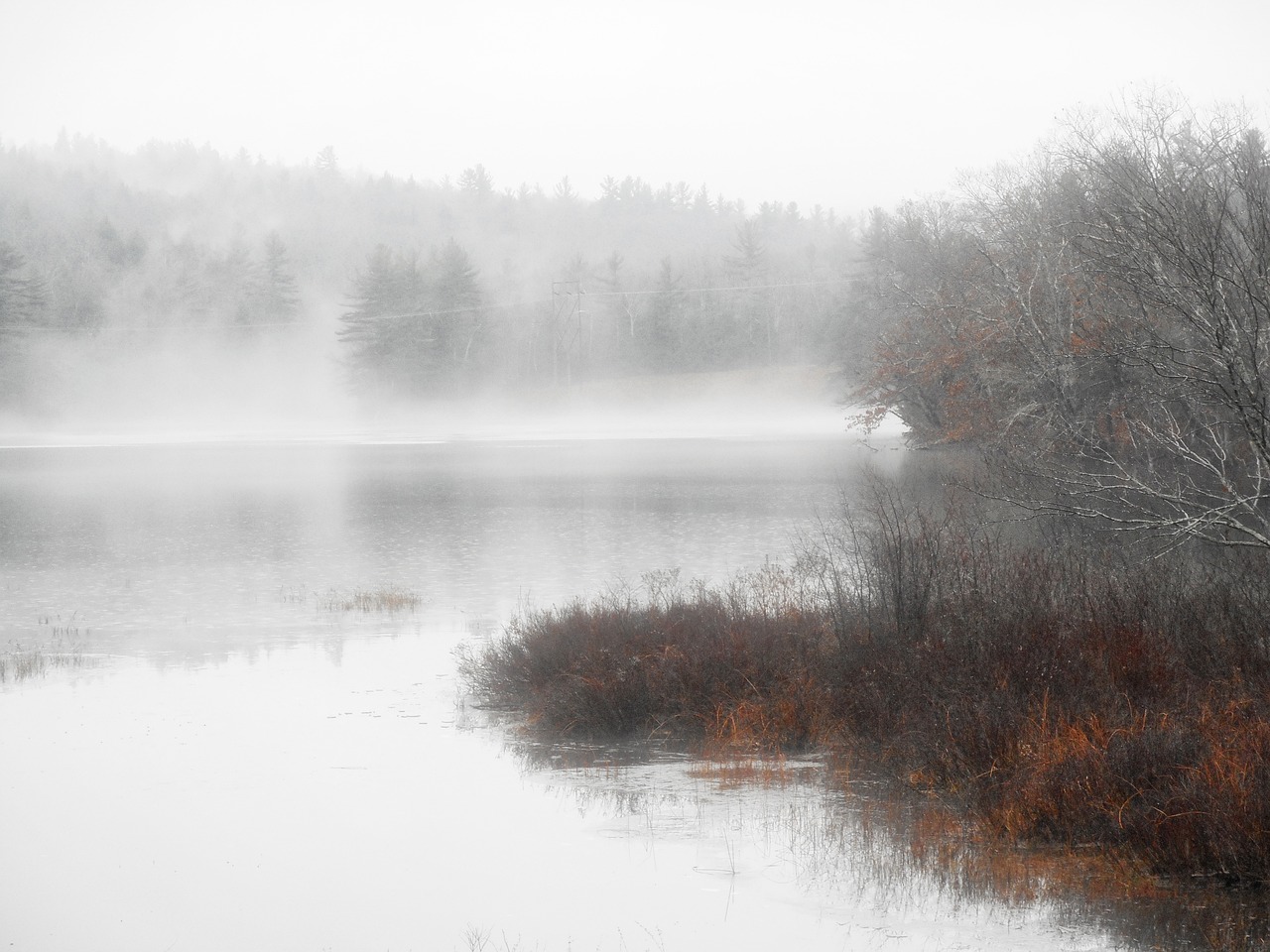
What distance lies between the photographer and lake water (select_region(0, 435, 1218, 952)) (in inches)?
281

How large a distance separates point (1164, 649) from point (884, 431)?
70.9 meters

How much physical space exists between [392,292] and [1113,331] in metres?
108

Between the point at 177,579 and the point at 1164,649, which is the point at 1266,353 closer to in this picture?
the point at 1164,649

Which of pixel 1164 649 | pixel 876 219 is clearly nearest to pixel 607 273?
pixel 876 219

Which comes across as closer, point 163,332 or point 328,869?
point 328,869

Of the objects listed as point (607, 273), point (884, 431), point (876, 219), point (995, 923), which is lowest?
point (995, 923)

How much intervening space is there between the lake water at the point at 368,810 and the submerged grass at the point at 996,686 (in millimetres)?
713

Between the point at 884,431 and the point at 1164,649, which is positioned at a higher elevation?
the point at 884,431

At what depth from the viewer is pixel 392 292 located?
380 feet

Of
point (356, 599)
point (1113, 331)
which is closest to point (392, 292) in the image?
point (356, 599)

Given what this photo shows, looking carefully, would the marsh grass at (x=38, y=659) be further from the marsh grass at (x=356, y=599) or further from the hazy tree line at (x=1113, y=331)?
the hazy tree line at (x=1113, y=331)

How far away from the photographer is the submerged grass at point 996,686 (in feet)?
24.7

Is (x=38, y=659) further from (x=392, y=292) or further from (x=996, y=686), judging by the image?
(x=392, y=292)

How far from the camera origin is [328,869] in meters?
8.25
